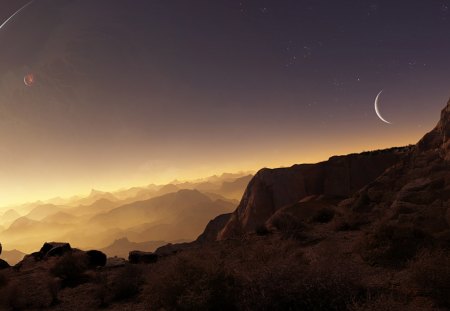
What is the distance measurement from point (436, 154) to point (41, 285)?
39608 mm

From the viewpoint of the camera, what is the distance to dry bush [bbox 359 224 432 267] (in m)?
11.2

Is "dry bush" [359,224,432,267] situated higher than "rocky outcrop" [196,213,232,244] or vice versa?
"dry bush" [359,224,432,267]

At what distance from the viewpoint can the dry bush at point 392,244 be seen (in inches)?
443

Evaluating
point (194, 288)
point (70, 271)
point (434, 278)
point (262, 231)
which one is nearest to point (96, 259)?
point (70, 271)

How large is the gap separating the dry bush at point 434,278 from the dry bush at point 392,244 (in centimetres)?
249

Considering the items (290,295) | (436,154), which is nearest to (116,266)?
(290,295)

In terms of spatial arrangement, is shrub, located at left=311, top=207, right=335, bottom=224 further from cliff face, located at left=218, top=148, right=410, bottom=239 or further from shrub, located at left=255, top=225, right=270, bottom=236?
cliff face, located at left=218, top=148, right=410, bottom=239

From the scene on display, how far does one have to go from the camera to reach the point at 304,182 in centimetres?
5550

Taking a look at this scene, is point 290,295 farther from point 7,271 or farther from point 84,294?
point 7,271

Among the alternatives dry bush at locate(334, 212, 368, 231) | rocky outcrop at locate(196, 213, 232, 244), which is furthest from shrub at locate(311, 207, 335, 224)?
rocky outcrop at locate(196, 213, 232, 244)

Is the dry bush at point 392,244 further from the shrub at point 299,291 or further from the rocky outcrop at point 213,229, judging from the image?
the rocky outcrop at point 213,229

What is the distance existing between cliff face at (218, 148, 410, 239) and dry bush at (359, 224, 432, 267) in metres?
37.3

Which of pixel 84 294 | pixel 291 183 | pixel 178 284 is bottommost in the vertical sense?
pixel 84 294

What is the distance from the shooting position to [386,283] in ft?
29.8
